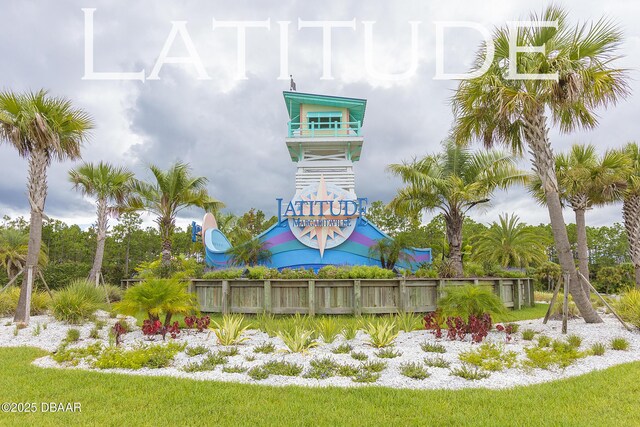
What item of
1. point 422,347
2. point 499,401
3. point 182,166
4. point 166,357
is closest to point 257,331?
point 166,357

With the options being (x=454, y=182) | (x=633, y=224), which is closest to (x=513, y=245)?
(x=633, y=224)

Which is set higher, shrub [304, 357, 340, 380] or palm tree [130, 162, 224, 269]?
Answer: palm tree [130, 162, 224, 269]

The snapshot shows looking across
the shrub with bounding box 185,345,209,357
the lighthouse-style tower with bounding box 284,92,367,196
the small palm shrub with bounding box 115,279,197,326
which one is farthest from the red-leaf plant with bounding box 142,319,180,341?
the lighthouse-style tower with bounding box 284,92,367,196

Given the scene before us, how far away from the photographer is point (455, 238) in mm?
16734

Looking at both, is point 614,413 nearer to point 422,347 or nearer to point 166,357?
point 422,347

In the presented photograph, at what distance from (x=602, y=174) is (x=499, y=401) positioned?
46.0ft

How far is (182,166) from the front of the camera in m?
20.4

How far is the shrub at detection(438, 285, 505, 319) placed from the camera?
28.8ft

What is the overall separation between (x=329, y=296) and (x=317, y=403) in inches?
311

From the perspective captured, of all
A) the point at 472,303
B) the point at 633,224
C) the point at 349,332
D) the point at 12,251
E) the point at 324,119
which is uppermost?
the point at 324,119

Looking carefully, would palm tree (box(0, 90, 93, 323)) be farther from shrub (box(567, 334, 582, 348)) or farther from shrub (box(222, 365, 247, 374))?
shrub (box(567, 334, 582, 348))

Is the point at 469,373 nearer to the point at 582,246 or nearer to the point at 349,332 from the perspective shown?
the point at 349,332

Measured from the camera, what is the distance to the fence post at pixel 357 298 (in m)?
12.8

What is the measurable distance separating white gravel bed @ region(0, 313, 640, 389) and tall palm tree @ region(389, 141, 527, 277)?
6.42 metres
